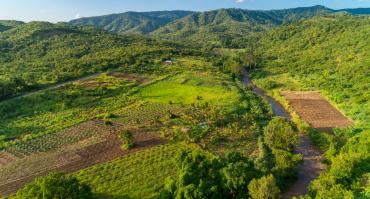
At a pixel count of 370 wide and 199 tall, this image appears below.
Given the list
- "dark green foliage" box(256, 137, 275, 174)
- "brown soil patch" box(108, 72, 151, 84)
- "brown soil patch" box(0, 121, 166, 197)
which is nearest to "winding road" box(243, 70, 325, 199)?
"dark green foliage" box(256, 137, 275, 174)

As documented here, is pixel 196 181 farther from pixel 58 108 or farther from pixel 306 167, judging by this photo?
pixel 58 108

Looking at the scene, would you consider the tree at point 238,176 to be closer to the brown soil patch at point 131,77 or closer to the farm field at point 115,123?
the farm field at point 115,123

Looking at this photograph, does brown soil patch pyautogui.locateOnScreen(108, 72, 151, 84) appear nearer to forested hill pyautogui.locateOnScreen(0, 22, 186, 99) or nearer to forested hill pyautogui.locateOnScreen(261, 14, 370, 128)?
forested hill pyautogui.locateOnScreen(0, 22, 186, 99)

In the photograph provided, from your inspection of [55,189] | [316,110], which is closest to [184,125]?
[55,189]

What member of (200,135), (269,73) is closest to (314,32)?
(269,73)

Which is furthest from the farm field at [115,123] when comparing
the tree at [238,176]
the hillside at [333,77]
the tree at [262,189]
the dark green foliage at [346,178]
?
the dark green foliage at [346,178]

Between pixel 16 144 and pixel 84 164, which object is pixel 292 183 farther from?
pixel 16 144
